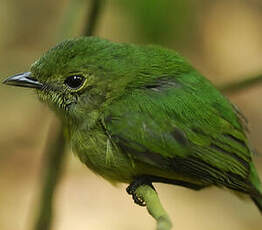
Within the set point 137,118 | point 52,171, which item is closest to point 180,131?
point 137,118

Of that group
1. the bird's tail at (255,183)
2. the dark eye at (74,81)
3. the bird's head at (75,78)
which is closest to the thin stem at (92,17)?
the bird's head at (75,78)

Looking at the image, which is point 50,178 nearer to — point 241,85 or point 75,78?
point 75,78

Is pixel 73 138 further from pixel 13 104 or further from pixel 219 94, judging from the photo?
pixel 13 104

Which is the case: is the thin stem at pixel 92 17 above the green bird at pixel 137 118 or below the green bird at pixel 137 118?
above

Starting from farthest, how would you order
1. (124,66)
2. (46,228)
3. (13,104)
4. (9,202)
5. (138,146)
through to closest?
1. (13,104)
2. (9,202)
3. (46,228)
4. (124,66)
5. (138,146)

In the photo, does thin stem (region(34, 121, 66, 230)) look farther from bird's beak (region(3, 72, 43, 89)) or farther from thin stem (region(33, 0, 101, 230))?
bird's beak (region(3, 72, 43, 89))

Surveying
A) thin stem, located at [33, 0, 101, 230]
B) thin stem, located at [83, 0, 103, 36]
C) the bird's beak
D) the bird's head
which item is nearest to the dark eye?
the bird's head

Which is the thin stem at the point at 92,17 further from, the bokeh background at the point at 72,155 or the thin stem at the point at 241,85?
the bokeh background at the point at 72,155

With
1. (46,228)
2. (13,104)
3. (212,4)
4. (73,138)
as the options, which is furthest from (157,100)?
(212,4)
